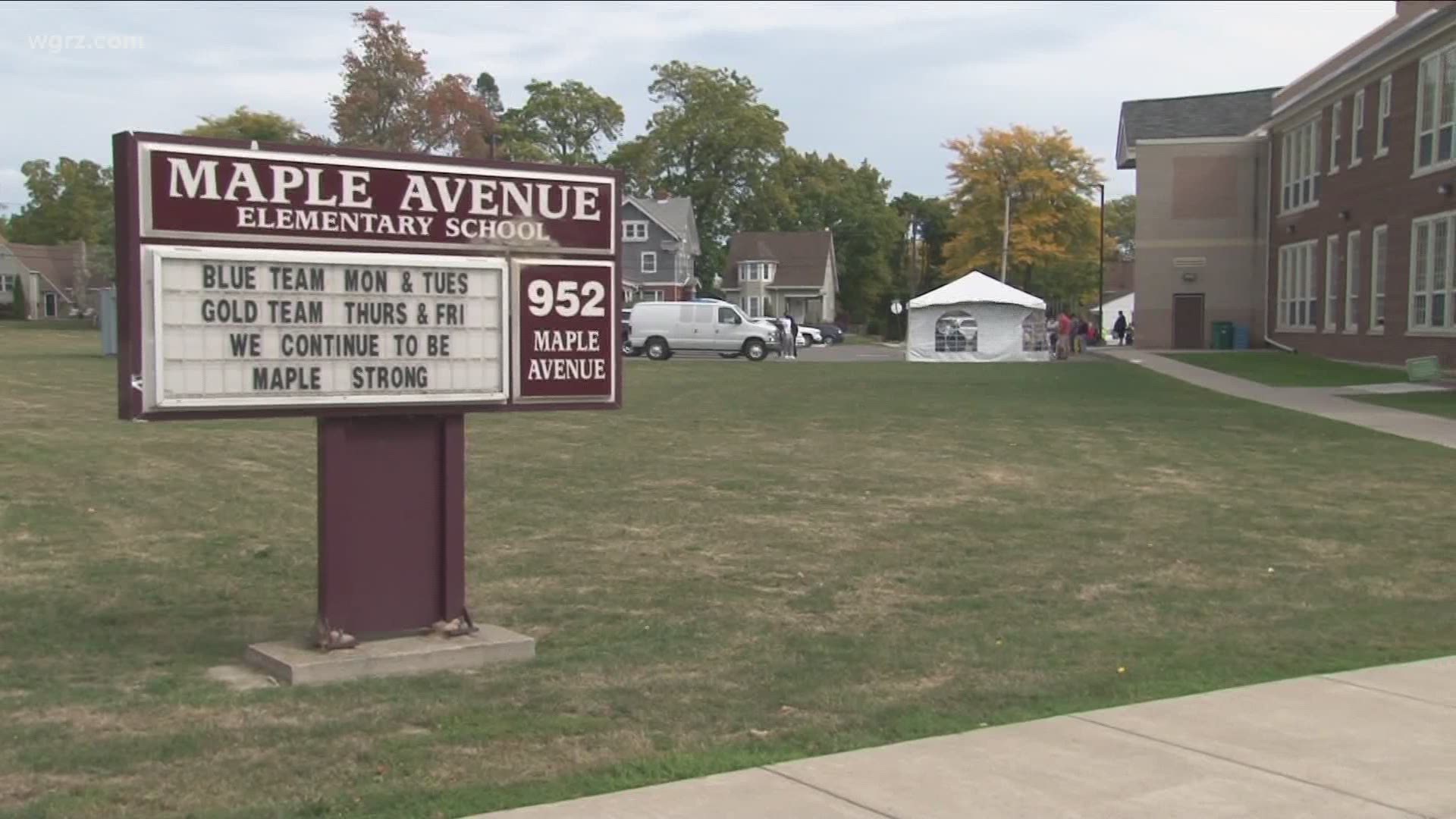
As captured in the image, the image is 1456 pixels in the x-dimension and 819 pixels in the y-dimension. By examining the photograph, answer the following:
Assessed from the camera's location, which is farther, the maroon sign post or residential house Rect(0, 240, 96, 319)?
residential house Rect(0, 240, 96, 319)

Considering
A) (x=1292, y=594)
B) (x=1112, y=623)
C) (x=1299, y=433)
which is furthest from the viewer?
(x=1299, y=433)

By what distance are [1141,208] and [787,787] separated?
48.2m

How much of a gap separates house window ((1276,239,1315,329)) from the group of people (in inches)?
263

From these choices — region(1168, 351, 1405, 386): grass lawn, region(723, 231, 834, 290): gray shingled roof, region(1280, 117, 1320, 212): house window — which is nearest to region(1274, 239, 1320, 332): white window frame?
region(1168, 351, 1405, 386): grass lawn

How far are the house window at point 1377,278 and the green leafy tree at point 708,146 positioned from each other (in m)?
63.4

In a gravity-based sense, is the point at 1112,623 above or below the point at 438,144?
below

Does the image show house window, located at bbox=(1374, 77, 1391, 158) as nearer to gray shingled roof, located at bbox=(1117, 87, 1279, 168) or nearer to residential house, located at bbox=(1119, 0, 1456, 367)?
residential house, located at bbox=(1119, 0, 1456, 367)

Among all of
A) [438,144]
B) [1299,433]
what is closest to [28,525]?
[1299,433]

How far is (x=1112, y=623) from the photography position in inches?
317

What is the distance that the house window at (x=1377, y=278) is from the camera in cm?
3340

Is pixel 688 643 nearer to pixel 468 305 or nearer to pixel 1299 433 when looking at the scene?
pixel 468 305

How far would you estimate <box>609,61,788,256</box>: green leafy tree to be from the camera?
94.6 meters

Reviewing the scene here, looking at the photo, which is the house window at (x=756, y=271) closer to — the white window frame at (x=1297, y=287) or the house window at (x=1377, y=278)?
the white window frame at (x=1297, y=287)

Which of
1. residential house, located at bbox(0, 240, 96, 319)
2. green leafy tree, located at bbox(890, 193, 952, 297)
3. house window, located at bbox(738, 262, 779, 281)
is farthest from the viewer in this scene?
green leafy tree, located at bbox(890, 193, 952, 297)
